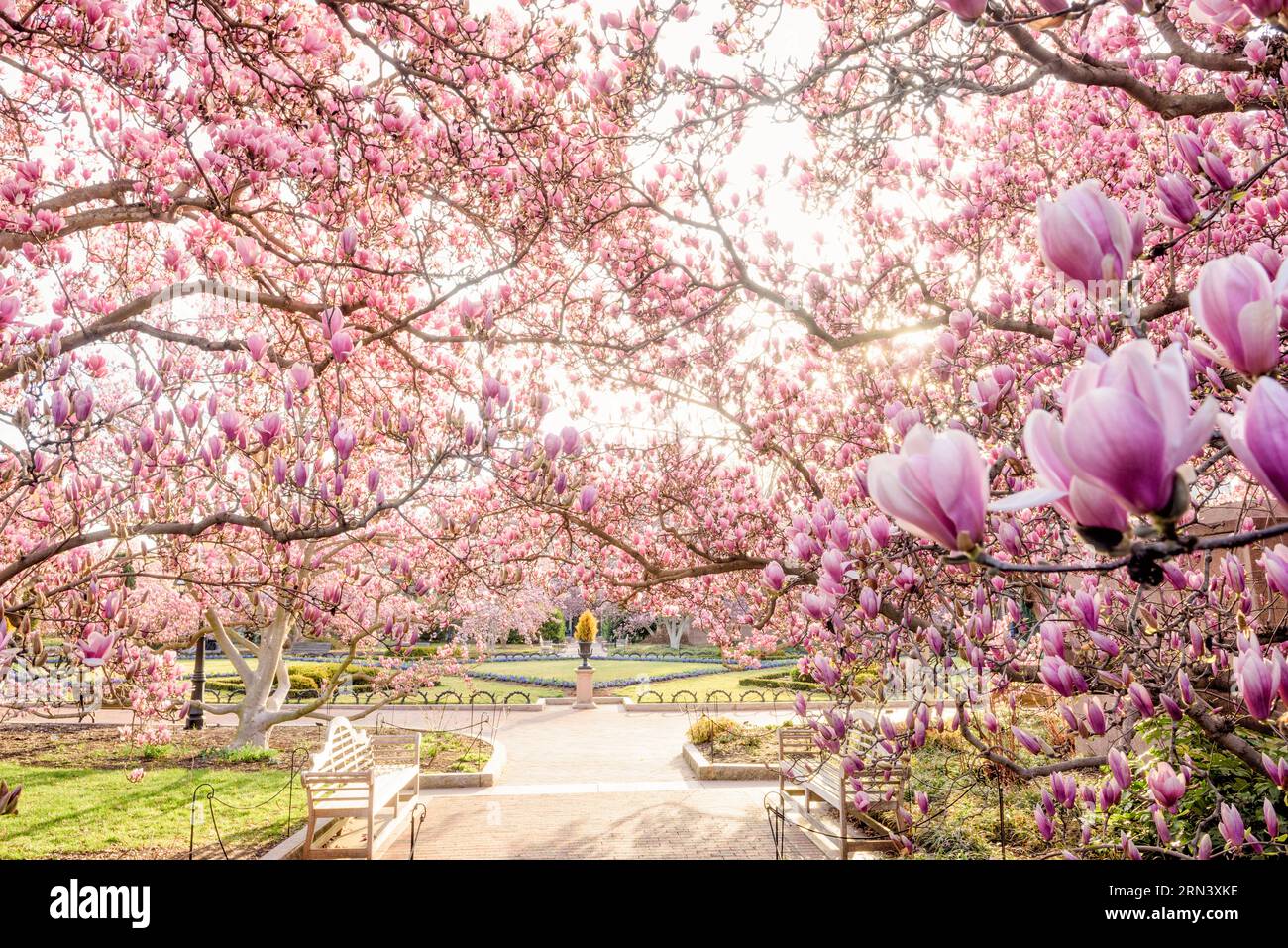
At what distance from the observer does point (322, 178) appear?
14.1ft

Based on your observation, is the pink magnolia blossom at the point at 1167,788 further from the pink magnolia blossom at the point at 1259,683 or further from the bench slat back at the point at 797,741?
the bench slat back at the point at 797,741

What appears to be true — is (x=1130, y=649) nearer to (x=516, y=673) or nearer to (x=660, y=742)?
(x=660, y=742)

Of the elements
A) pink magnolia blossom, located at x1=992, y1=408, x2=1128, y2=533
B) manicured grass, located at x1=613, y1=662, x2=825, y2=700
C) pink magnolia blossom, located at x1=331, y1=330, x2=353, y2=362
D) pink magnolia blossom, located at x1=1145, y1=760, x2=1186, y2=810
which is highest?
pink magnolia blossom, located at x1=331, y1=330, x2=353, y2=362

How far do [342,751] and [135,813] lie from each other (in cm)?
253

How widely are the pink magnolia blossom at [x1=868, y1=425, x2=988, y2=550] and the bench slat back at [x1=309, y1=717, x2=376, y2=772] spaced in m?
7.31

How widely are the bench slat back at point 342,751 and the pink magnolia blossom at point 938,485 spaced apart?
7.31m

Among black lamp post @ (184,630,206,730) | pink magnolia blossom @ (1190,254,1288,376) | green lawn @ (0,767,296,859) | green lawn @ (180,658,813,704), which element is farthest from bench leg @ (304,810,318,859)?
green lawn @ (180,658,813,704)

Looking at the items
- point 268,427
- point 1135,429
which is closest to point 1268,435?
point 1135,429

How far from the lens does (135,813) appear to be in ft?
26.7

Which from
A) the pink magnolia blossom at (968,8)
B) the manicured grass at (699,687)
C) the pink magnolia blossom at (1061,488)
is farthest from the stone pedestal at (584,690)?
the pink magnolia blossom at (1061,488)

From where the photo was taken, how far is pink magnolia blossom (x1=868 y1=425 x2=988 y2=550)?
0.83m

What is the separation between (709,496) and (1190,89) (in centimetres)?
468

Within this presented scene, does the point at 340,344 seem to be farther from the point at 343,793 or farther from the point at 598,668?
the point at 598,668

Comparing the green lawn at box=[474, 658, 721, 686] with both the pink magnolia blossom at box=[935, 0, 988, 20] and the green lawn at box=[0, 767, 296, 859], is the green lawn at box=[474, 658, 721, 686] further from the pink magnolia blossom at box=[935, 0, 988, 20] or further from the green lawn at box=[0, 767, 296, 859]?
the pink magnolia blossom at box=[935, 0, 988, 20]
